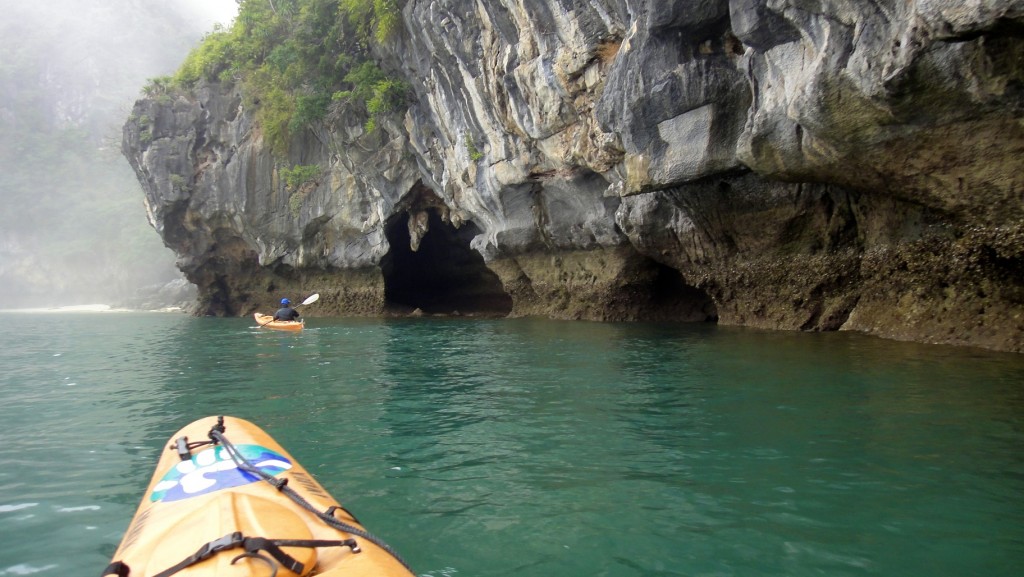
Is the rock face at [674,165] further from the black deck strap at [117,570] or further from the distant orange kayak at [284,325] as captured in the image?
the black deck strap at [117,570]

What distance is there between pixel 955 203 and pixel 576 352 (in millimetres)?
5787

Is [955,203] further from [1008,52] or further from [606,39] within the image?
[606,39]

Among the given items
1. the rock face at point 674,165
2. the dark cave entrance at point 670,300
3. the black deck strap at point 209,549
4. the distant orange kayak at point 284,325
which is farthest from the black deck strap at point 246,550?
the dark cave entrance at point 670,300

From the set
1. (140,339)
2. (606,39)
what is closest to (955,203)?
(606,39)

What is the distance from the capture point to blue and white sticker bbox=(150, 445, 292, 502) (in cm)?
337

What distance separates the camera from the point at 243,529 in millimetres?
2693

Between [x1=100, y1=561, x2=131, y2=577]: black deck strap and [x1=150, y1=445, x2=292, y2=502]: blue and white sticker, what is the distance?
0.76m

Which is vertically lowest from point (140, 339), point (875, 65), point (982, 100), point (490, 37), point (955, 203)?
point (140, 339)

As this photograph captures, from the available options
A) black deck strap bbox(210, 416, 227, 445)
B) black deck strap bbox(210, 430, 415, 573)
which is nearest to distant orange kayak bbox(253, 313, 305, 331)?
black deck strap bbox(210, 416, 227, 445)

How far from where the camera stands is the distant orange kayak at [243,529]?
2.47 meters

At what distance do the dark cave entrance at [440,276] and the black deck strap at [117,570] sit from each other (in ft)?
76.2

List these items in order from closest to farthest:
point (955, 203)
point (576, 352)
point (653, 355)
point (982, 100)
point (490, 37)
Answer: point (982, 100)
point (955, 203)
point (653, 355)
point (576, 352)
point (490, 37)

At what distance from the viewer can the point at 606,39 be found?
1302 centimetres

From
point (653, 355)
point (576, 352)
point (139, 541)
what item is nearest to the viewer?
point (139, 541)
